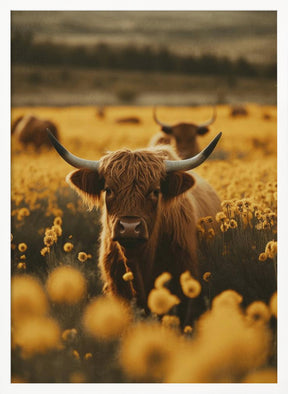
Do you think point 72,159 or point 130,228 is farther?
point 72,159

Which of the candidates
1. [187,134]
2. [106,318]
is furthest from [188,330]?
[187,134]

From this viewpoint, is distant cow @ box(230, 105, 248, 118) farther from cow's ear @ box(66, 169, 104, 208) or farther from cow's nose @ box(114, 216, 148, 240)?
cow's nose @ box(114, 216, 148, 240)

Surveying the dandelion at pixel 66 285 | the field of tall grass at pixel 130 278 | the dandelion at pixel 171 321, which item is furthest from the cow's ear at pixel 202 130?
the dandelion at pixel 171 321

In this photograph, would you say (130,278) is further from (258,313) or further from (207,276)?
(258,313)

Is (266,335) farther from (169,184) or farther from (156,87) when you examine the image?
(156,87)

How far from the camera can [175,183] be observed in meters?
4.54

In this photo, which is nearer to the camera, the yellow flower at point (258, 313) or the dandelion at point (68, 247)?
the yellow flower at point (258, 313)

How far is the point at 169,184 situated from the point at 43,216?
4.56 ft

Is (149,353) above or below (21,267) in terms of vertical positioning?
below

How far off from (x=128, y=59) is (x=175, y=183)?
1359mm

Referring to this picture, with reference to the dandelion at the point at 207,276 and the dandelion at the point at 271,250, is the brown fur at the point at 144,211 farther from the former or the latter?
the dandelion at the point at 271,250

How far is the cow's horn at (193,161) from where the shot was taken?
432cm

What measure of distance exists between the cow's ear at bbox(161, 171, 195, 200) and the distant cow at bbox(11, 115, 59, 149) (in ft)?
4.27

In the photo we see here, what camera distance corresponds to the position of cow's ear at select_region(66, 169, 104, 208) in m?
4.57
